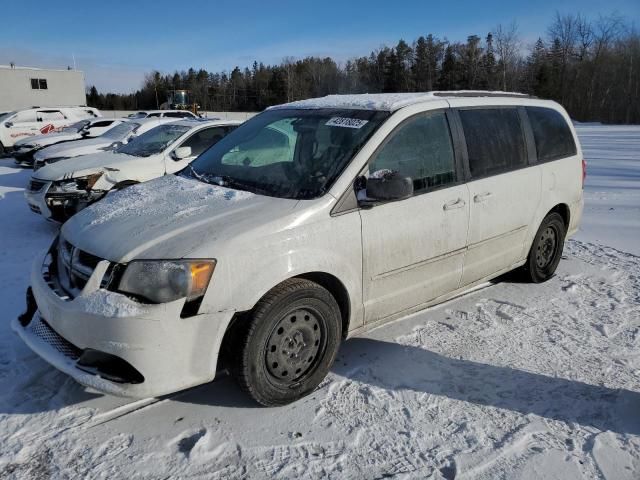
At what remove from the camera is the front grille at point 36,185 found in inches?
288

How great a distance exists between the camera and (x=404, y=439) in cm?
286

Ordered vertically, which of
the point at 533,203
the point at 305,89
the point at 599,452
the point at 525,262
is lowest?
the point at 599,452

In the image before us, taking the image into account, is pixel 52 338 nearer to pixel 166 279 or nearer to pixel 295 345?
pixel 166 279

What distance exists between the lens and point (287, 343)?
3.08 meters

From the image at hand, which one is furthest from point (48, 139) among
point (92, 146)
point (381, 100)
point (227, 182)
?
point (381, 100)

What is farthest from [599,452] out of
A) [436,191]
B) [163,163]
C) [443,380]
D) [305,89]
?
[305,89]

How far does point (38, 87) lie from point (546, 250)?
47.0m

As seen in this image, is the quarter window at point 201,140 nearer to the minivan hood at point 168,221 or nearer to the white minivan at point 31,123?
the minivan hood at point 168,221

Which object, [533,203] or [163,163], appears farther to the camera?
[163,163]

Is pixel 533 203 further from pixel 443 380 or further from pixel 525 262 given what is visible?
pixel 443 380

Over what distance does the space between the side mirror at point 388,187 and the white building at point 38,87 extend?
46167mm

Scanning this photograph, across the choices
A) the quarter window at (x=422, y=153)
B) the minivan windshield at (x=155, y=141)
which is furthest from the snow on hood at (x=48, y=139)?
the quarter window at (x=422, y=153)

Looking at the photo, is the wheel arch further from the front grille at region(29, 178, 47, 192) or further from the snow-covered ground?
the front grille at region(29, 178, 47, 192)

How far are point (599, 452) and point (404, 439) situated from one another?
1021 millimetres
